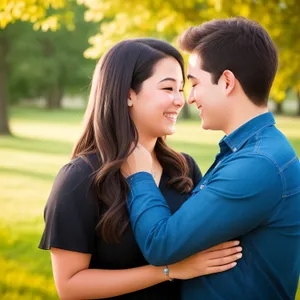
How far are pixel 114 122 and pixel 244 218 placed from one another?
972 millimetres

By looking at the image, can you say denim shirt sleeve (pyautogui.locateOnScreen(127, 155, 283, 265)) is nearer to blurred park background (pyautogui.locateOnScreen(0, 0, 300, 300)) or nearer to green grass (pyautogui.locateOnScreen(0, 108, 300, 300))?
blurred park background (pyautogui.locateOnScreen(0, 0, 300, 300))

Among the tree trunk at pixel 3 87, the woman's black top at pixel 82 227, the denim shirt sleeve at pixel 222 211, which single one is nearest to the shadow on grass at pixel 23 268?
the woman's black top at pixel 82 227

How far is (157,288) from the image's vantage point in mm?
2959

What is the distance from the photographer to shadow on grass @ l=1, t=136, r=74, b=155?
68.5 ft

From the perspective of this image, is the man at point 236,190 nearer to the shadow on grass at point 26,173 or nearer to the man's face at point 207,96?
the man's face at point 207,96

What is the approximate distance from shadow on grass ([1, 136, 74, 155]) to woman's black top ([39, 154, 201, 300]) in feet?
57.1

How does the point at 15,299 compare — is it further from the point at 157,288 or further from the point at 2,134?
the point at 2,134

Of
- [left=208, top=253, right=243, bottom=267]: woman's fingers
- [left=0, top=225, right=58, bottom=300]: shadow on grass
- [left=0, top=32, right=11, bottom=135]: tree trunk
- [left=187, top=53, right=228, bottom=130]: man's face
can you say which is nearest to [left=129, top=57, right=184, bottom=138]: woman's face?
[left=187, top=53, right=228, bottom=130]: man's face

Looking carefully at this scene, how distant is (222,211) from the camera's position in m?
2.27

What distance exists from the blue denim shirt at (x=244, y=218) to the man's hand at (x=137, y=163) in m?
0.15

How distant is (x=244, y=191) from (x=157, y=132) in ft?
3.05

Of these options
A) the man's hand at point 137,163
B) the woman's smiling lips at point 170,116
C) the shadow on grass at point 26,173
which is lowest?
the shadow on grass at point 26,173

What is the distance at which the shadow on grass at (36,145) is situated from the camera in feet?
68.5

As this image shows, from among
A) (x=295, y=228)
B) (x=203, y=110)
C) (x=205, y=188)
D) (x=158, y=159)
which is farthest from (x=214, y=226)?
(x=158, y=159)
